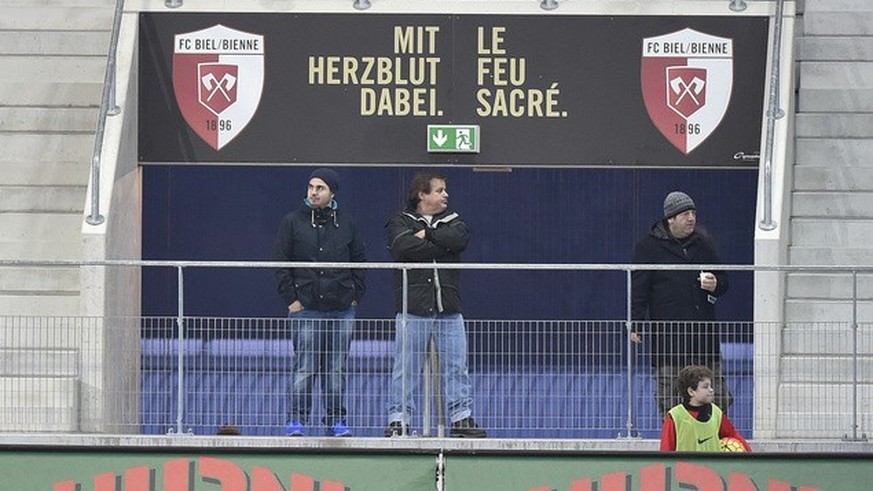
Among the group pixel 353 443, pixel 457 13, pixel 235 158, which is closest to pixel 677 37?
pixel 457 13

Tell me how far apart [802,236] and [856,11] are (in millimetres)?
2944

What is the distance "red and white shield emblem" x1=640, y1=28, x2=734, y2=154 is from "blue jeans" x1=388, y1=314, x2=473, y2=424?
3.46m

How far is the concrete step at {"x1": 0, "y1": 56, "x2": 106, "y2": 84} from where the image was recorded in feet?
65.1

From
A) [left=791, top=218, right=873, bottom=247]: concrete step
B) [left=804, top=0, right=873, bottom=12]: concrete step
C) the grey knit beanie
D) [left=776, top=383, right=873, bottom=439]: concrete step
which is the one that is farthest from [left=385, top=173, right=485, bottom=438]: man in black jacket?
[left=804, top=0, right=873, bottom=12]: concrete step

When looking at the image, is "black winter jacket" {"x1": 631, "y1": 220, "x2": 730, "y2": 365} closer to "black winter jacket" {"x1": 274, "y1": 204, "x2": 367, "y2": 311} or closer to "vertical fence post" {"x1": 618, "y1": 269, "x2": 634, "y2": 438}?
"vertical fence post" {"x1": 618, "y1": 269, "x2": 634, "y2": 438}

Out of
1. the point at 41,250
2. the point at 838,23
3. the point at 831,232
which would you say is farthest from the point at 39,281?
the point at 838,23

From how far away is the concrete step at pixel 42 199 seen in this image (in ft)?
61.6

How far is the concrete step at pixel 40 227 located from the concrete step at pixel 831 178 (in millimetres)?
5920

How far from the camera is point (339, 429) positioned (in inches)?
639

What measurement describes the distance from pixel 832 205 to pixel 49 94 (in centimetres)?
670

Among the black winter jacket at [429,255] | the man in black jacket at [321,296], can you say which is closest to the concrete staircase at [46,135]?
the man in black jacket at [321,296]

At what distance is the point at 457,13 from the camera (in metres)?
19.0

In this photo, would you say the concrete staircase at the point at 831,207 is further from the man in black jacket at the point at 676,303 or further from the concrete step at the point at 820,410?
the man in black jacket at the point at 676,303

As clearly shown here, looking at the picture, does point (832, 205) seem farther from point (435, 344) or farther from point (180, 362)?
point (180, 362)
